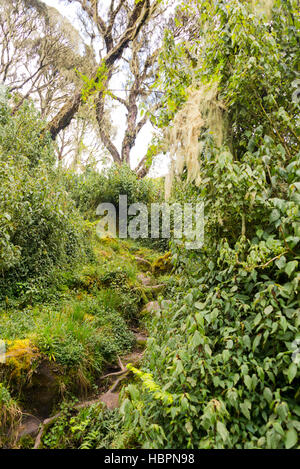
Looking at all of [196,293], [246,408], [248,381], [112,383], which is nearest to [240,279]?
[196,293]

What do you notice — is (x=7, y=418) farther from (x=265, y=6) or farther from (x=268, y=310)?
(x=265, y=6)

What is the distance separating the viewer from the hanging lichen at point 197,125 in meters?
2.77

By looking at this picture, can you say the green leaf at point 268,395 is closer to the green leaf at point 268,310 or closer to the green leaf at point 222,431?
the green leaf at point 222,431

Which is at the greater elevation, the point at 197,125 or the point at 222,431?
the point at 197,125

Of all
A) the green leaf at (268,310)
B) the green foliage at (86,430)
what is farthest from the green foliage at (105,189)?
the green leaf at (268,310)

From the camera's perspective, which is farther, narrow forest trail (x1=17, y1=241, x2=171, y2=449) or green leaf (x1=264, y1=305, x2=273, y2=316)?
narrow forest trail (x1=17, y1=241, x2=171, y2=449)

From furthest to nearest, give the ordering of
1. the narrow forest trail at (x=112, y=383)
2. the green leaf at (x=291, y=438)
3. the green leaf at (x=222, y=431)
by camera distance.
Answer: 1. the narrow forest trail at (x=112, y=383)
2. the green leaf at (x=222, y=431)
3. the green leaf at (x=291, y=438)

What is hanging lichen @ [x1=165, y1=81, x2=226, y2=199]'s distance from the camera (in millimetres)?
2766

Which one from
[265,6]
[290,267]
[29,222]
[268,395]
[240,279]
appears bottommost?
[268,395]

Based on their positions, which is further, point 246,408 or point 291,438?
point 246,408

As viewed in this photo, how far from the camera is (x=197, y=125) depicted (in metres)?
2.78

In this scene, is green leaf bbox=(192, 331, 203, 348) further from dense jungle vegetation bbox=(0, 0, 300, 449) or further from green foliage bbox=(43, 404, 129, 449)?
green foliage bbox=(43, 404, 129, 449)

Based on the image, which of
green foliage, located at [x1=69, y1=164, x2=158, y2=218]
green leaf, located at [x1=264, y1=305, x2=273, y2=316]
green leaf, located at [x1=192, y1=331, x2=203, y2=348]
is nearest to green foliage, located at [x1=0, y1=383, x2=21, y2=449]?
green leaf, located at [x1=192, y1=331, x2=203, y2=348]
